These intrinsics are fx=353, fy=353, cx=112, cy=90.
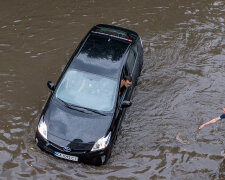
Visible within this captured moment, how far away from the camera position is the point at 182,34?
12695 mm

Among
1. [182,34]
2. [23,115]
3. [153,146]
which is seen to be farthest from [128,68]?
[182,34]

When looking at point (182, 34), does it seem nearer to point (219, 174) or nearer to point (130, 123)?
point (130, 123)

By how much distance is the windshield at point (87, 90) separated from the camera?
7.87 m

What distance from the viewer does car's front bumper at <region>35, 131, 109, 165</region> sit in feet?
23.4

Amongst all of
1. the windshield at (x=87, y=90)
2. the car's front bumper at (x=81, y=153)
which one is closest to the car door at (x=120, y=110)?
the windshield at (x=87, y=90)

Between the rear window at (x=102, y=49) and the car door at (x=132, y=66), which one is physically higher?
the rear window at (x=102, y=49)

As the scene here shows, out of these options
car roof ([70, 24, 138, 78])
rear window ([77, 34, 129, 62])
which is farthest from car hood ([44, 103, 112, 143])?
rear window ([77, 34, 129, 62])

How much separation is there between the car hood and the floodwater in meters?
0.65

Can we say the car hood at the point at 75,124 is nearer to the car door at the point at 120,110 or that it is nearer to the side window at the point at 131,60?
the car door at the point at 120,110

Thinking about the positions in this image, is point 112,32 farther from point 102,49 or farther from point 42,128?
point 42,128

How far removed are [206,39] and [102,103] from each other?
20.1 feet

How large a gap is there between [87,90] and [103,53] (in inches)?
47.7

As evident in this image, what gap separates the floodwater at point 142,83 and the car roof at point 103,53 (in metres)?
1.41

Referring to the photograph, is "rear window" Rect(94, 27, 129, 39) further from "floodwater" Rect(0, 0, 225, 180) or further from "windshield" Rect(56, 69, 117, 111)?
"windshield" Rect(56, 69, 117, 111)
